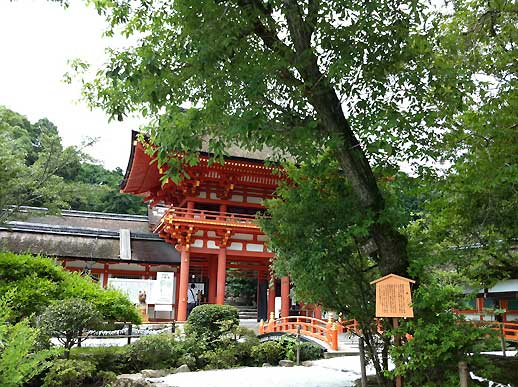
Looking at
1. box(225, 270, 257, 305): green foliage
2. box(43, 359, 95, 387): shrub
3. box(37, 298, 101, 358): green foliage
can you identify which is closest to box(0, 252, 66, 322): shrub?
box(37, 298, 101, 358): green foliage

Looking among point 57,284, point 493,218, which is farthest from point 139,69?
point 57,284

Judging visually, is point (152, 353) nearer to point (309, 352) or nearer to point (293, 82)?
point (309, 352)

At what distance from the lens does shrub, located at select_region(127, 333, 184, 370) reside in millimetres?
9719

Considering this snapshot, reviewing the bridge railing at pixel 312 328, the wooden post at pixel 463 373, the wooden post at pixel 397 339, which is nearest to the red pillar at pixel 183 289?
the bridge railing at pixel 312 328

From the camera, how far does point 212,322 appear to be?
11750 mm

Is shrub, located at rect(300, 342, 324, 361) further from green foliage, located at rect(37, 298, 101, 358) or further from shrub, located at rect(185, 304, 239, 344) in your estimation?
green foliage, located at rect(37, 298, 101, 358)

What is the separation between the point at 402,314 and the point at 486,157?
204 centimetres

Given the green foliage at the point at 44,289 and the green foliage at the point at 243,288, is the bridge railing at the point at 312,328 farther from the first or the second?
the green foliage at the point at 243,288

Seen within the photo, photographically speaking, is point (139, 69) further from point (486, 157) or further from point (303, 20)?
point (486, 157)

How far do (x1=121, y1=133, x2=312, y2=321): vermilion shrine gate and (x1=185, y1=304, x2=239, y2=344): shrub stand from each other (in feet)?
14.2

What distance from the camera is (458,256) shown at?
5.32 m

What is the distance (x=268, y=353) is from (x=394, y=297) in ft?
23.9

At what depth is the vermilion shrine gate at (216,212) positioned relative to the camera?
16375 mm

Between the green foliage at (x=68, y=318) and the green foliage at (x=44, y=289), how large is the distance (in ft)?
0.93
